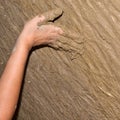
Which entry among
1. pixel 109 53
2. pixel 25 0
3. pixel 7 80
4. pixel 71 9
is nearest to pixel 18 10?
pixel 25 0

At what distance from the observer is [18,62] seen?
132cm

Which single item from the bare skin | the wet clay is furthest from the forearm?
the wet clay

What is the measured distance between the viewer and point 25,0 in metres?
1.50

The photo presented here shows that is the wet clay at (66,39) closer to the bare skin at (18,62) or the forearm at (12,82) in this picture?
the bare skin at (18,62)

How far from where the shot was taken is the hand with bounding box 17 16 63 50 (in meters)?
1.37

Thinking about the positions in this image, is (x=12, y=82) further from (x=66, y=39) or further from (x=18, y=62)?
(x=66, y=39)

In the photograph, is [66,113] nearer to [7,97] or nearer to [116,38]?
[7,97]

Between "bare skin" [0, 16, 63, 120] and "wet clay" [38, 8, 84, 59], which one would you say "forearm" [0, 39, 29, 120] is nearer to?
"bare skin" [0, 16, 63, 120]

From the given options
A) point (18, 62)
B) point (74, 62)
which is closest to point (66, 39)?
point (74, 62)

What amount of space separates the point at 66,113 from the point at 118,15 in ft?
2.27

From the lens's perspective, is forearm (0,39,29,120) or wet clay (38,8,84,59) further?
wet clay (38,8,84,59)

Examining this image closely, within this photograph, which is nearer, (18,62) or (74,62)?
(18,62)

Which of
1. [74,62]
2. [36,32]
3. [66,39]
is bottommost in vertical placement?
[74,62]

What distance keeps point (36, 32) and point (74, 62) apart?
0.84ft
